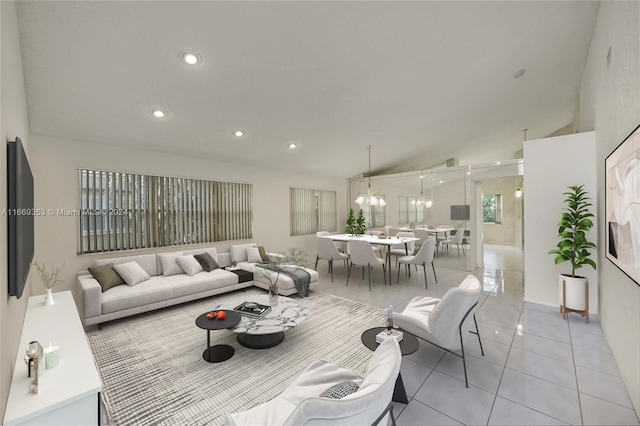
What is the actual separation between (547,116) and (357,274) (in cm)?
530

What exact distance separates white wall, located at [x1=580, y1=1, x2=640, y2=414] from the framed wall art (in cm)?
15

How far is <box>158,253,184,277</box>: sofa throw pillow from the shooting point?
432 cm

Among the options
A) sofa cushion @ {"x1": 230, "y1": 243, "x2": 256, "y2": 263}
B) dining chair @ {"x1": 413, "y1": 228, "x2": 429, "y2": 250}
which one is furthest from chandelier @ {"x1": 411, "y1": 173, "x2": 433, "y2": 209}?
sofa cushion @ {"x1": 230, "y1": 243, "x2": 256, "y2": 263}

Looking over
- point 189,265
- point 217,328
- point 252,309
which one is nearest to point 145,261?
point 189,265

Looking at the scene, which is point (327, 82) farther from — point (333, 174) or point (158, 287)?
point (333, 174)

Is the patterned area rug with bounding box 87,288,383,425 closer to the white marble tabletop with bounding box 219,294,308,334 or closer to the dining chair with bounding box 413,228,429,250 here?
the white marble tabletop with bounding box 219,294,308,334

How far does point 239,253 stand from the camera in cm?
549

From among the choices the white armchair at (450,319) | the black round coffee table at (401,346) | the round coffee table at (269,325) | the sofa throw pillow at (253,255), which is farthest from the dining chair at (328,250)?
the black round coffee table at (401,346)

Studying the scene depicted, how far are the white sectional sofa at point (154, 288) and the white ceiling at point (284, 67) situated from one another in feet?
6.27

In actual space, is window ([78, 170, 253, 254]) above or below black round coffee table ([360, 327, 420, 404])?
above

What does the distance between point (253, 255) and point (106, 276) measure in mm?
2443

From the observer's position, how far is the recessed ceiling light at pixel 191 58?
2.72m

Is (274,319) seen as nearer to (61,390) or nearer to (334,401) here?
(61,390)

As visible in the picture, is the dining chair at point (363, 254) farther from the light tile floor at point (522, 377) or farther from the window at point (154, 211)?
the window at point (154, 211)
